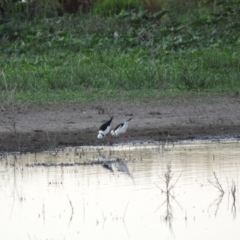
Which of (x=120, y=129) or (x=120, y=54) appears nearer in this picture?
(x=120, y=129)

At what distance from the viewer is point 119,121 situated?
522 inches

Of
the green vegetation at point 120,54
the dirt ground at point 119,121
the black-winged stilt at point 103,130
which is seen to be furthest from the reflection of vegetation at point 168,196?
the green vegetation at point 120,54

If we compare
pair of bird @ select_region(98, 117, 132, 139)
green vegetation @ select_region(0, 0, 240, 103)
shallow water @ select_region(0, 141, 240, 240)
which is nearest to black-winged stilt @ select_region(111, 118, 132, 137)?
pair of bird @ select_region(98, 117, 132, 139)

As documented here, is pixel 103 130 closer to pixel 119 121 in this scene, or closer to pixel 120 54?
pixel 119 121

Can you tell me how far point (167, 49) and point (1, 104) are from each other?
471cm

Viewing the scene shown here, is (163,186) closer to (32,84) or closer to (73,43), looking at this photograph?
(32,84)

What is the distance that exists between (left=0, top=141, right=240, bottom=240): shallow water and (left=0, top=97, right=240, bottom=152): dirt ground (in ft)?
1.92

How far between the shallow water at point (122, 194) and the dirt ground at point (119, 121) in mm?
586

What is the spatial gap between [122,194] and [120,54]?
8300 millimetres

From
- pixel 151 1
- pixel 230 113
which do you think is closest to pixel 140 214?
pixel 230 113

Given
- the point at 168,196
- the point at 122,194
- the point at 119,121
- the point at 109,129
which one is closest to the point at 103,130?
the point at 109,129

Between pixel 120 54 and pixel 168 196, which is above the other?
pixel 120 54

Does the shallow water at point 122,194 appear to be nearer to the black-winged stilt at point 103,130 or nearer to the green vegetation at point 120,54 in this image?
the black-winged stilt at point 103,130

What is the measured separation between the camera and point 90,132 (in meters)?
12.6
